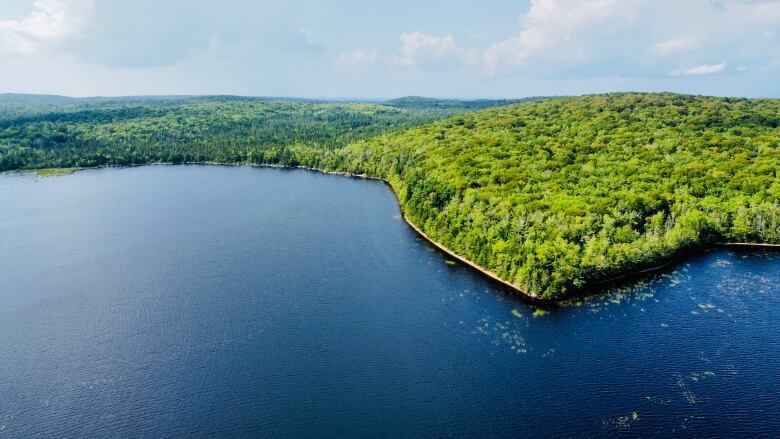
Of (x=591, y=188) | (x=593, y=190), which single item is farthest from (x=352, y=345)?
(x=591, y=188)

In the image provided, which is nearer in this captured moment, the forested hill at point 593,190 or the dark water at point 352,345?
the dark water at point 352,345

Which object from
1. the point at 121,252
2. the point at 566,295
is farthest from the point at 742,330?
the point at 121,252

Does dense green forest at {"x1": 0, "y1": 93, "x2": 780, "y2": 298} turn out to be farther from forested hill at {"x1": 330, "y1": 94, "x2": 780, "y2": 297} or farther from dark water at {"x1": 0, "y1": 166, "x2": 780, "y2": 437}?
dark water at {"x1": 0, "y1": 166, "x2": 780, "y2": 437}

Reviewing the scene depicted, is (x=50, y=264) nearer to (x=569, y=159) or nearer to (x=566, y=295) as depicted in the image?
(x=566, y=295)

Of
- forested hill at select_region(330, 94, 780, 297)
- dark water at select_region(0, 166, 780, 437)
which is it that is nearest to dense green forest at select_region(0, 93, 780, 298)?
forested hill at select_region(330, 94, 780, 297)

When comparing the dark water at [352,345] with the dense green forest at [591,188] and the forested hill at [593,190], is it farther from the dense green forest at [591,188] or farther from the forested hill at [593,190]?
the forested hill at [593,190]

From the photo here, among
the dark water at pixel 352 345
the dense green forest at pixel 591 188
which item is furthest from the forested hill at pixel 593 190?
the dark water at pixel 352 345
